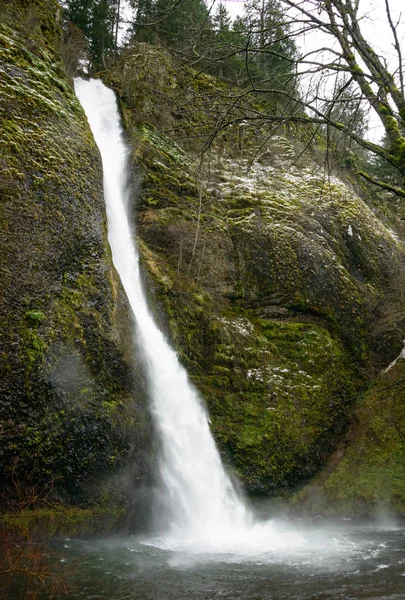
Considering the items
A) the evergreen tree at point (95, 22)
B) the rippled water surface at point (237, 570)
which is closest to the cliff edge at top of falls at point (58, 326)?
the rippled water surface at point (237, 570)

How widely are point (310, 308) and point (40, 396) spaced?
8.97 m

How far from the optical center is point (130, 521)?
8.08 metres

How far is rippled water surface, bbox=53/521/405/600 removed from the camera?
5.38m

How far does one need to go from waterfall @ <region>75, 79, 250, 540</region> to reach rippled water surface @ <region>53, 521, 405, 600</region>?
86cm

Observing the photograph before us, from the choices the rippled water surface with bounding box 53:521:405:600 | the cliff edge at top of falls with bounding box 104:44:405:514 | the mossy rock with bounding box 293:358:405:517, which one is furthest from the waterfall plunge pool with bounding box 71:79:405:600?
the cliff edge at top of falls with bounding box 104:44:405:514

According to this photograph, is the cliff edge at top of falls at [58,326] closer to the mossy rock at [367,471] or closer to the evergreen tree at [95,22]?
the mossy rock at [367,471]

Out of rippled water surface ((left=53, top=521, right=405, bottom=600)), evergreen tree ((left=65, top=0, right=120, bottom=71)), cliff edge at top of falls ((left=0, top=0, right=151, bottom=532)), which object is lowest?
rippled water surface ((left=53, top=521, right=405, bottom=600))

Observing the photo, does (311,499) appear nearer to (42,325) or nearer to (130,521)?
(130,521)

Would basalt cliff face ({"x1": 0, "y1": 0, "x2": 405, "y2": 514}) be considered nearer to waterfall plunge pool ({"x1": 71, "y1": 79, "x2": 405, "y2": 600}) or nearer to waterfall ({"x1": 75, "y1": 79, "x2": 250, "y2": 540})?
waterfall ({"x1": 75, "y1": 79, "x2": 250, "y2": 540})

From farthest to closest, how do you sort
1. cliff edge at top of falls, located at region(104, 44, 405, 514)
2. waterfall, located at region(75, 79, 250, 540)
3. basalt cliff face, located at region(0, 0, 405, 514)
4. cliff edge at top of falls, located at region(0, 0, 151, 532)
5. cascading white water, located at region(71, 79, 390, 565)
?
cliff edge at top of falls, located at region(104, 44, 405, 514)
waterfall, located at region(75, 79, 250, 540)
cascading white water, located at region(71, 79, 390, 565)
basalt cliff face, located at region(0, 0, 405, 514)
cliff edge at top of falls, located at region(0, 0, 151, 532)

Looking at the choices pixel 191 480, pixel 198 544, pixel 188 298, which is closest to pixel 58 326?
pixel 191 480

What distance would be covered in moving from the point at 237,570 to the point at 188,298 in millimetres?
7254

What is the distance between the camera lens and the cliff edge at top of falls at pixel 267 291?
37.7 feet

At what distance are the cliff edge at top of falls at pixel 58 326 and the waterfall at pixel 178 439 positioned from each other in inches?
28.6
